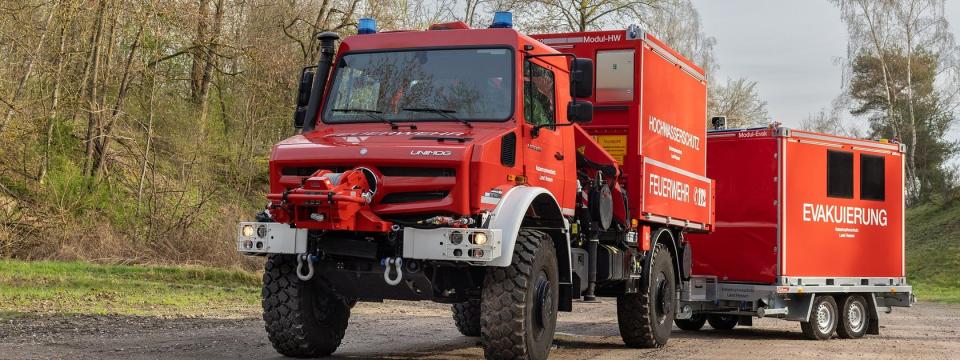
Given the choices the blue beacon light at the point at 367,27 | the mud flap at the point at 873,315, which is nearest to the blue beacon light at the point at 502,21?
the blue beacon light at the point at 367,27

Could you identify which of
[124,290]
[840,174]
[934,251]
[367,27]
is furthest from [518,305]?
[934,251]

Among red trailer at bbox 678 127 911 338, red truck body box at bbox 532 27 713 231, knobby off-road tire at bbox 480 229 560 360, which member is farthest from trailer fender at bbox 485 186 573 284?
red trailer at bbox 678 127 911 338

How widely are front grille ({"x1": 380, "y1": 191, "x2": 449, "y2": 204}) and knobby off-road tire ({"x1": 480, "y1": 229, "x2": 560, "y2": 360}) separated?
790mm

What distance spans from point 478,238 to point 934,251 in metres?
40.9

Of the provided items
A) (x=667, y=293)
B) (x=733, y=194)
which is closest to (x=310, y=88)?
(x=667, y=293)

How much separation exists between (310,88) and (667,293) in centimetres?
525

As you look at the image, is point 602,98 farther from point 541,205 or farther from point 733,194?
point 733,194

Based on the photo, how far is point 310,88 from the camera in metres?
10.3

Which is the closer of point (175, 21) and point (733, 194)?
point (733, 194)

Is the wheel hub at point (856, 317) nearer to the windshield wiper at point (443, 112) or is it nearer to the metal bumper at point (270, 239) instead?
the windshield wiper at point (443, 112)

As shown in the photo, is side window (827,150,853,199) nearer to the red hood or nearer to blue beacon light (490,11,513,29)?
blue beacon light (490,11,513,29)

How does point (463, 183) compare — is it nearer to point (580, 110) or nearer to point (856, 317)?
point (580, 110)

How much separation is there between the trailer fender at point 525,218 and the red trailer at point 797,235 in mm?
5564

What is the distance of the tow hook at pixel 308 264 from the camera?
902 centimetres
